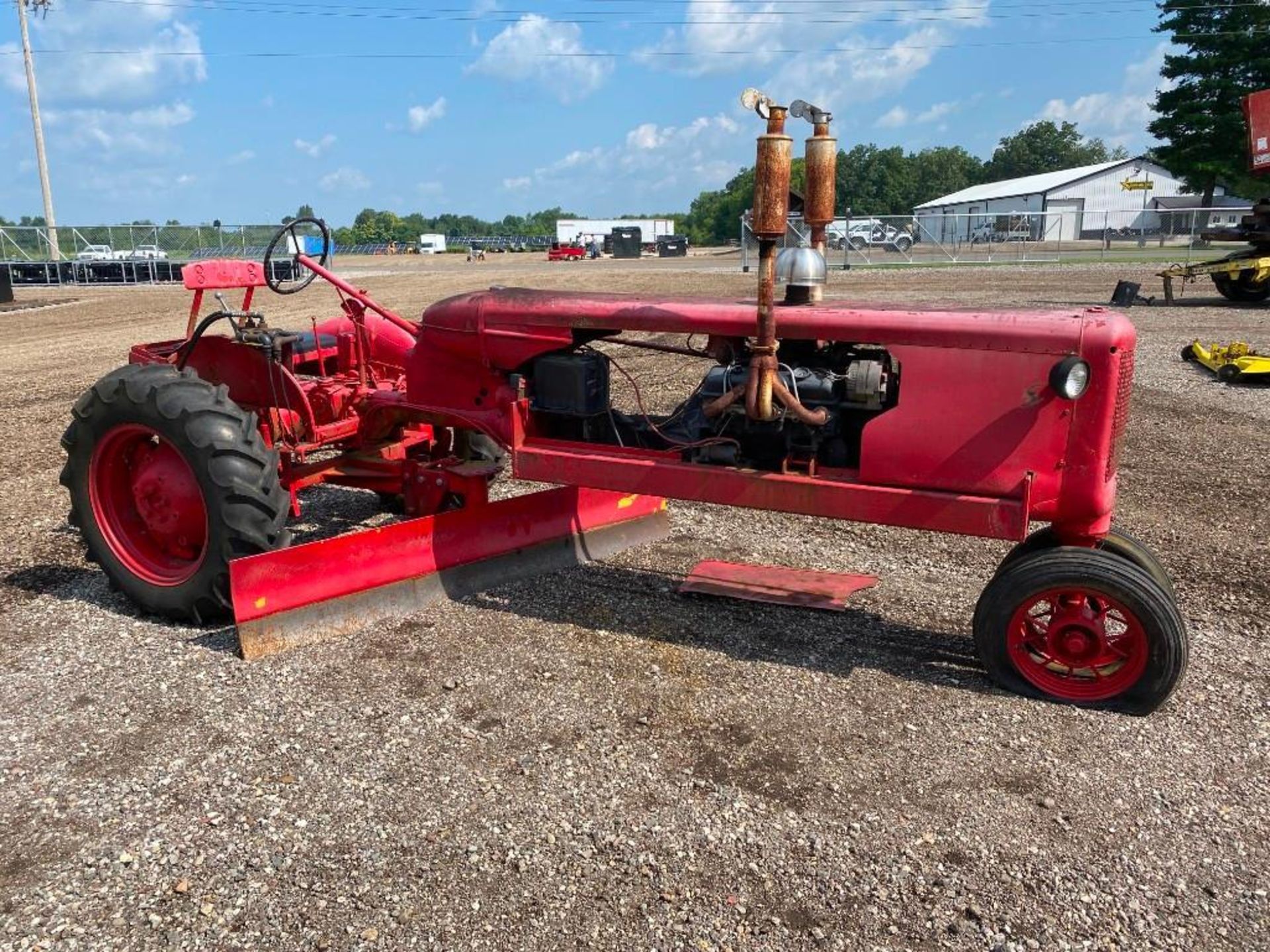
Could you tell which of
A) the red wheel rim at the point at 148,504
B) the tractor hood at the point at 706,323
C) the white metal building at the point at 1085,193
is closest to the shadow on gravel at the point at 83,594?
the red wheel rim at the point at 148,504

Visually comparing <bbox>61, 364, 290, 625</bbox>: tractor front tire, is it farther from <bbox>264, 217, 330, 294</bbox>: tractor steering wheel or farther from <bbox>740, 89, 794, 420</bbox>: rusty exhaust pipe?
<bbox>740, 89, 794, 420</bbox>: rusty exhaust pipe

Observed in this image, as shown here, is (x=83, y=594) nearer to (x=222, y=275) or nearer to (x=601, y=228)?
(x=222, y=275)

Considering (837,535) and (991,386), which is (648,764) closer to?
(991,386)

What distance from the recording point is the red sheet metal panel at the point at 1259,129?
15.8 m

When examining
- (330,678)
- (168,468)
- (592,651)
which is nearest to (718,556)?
(592,651)

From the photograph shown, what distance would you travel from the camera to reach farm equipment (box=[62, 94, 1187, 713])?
3553 mm

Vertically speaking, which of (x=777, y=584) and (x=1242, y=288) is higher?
(x=1242, y=288)

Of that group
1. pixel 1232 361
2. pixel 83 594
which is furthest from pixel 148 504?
pixel 1232 361

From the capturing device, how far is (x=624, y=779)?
3186 mm

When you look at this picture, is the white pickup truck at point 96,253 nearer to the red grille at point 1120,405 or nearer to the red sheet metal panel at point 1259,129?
the red sheet metal panel at point 1259,129

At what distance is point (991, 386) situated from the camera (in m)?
3.60

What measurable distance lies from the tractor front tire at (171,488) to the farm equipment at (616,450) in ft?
0.04

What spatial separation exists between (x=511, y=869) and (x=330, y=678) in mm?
1430

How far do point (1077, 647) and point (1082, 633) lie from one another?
0.18 feet
